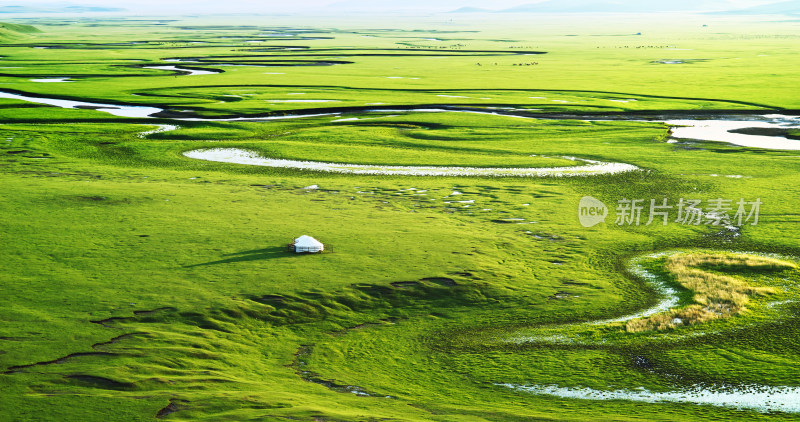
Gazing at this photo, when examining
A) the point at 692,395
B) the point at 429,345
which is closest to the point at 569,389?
the point at 692,395

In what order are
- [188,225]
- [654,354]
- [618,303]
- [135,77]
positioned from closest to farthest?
1. [654,354]
2. [618,303]
3. [188,225]
4. [135,77]

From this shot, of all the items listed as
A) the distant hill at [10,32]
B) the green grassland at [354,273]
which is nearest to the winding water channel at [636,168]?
the green grassland at [354,273]

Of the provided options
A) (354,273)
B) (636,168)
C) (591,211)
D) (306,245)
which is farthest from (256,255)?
(636,168)

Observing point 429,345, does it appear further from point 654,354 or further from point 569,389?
point 654,354

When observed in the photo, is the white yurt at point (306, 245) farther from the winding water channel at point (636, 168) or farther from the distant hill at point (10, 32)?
the distant hill at point (10, 32)

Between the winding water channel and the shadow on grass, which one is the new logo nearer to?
the winding water channel

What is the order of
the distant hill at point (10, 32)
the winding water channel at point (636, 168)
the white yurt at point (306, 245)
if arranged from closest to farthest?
the winding water channel at point (636, 168) → the white yurt at point (306, 245) → the distant hill at point (10, 32)

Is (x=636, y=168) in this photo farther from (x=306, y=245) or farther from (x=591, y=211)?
(x=306, y=245)
